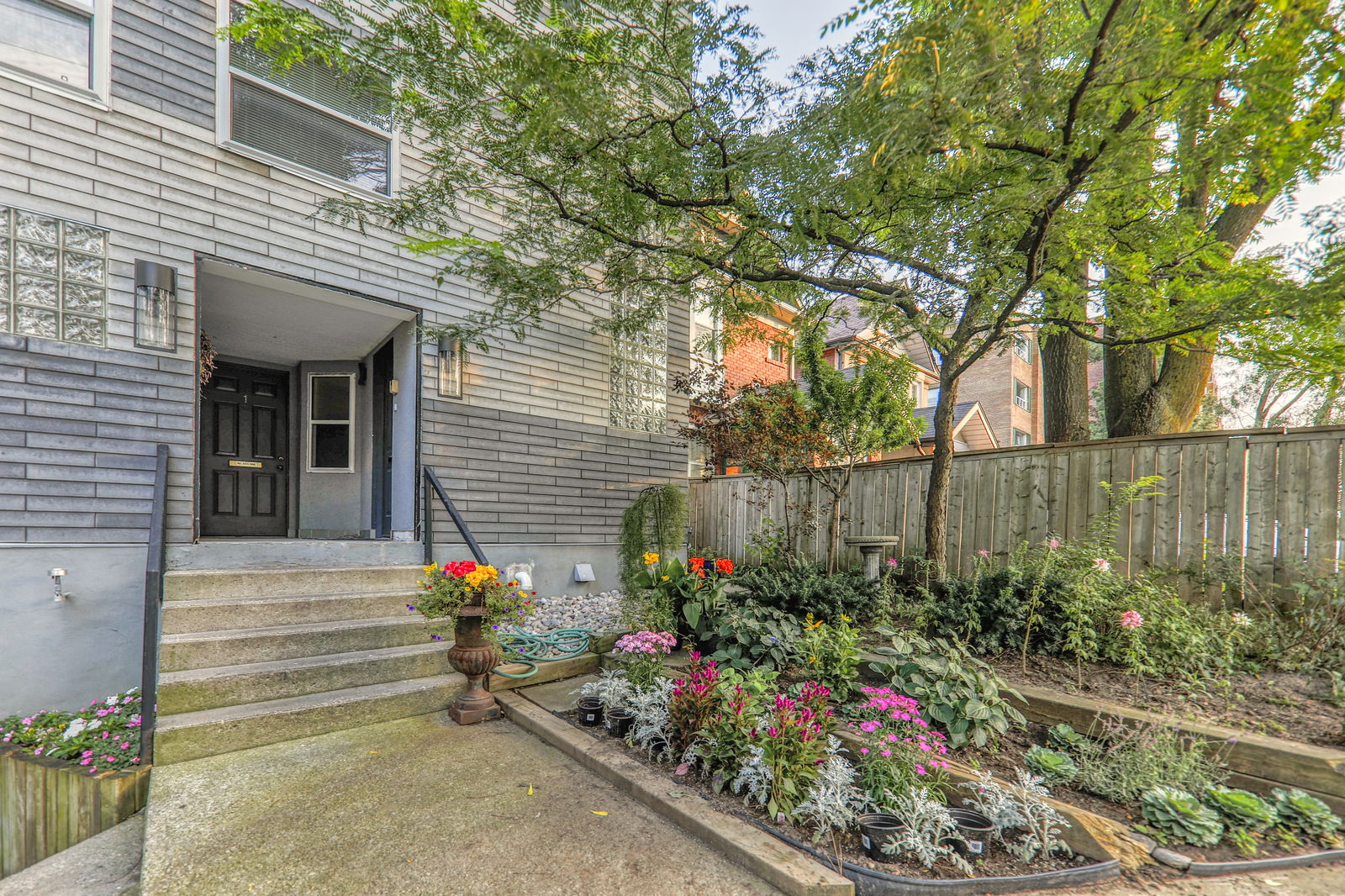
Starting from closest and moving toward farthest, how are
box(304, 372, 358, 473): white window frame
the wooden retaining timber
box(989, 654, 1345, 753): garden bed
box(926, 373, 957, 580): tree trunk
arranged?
the wooden retaining timber < box(989, 654, 1345, 753): garden bed < box(926, 373, 957, 580): tree trunk < box(304, 372, 358, 473): white window frame

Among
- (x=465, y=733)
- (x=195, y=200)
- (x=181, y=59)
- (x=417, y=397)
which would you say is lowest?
(x=465, y=733)

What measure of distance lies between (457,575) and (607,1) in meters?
3.20

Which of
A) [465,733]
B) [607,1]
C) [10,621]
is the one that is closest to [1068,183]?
[607,1]

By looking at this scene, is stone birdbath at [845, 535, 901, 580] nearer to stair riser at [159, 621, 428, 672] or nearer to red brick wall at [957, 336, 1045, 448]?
stair riser at [159, 621, 428, 672]

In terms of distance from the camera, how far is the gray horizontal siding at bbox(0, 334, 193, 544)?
3479 millimetres

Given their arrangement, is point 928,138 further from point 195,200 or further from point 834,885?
point 195,200

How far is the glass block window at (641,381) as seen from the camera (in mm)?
6344

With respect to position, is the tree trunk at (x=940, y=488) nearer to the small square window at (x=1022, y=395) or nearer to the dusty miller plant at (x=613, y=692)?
the dusty miller plant at (x=613, y=692)

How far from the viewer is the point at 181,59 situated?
4086 mm

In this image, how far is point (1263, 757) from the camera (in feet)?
7.99

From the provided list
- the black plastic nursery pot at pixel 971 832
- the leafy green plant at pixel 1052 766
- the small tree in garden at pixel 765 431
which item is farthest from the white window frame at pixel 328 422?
the leafy green plant at pixel 1052 766

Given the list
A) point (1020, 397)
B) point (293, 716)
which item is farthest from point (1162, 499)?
point (1020, 397)

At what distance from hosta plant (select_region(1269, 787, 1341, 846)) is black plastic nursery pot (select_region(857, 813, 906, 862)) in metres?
1.56

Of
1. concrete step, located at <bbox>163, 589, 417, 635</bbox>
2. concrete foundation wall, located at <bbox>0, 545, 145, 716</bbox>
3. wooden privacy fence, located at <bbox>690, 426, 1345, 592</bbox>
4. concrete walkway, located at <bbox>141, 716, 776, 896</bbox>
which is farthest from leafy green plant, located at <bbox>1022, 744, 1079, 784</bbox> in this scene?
concrete foundation wall, located at <bbox>0, 545, 145, 716</bbox>
